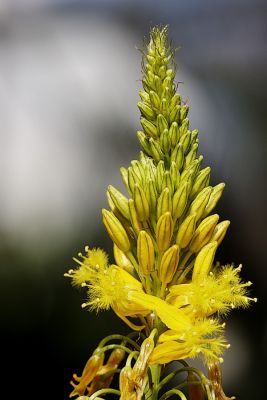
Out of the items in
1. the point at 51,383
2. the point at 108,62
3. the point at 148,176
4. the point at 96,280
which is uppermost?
the point at 108,62

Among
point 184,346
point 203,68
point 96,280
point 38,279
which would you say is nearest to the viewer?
point 184,346

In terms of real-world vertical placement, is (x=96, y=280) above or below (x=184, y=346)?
above

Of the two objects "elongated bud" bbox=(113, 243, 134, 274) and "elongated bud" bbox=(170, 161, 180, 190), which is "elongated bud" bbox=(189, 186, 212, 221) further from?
"elongated bud" bbox=(113, 243, 134, 274)

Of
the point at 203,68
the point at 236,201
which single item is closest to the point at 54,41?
the point at 203,68

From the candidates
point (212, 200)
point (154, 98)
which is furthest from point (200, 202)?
point (154, 98)

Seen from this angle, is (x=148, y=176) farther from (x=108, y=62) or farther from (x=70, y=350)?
(x=108, y=62)

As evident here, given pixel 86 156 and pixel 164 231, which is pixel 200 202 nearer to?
pixel 164 231

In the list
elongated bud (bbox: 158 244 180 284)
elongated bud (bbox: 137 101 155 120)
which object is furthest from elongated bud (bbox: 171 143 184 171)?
elongated bud (bbox: 158 244 180 284)
